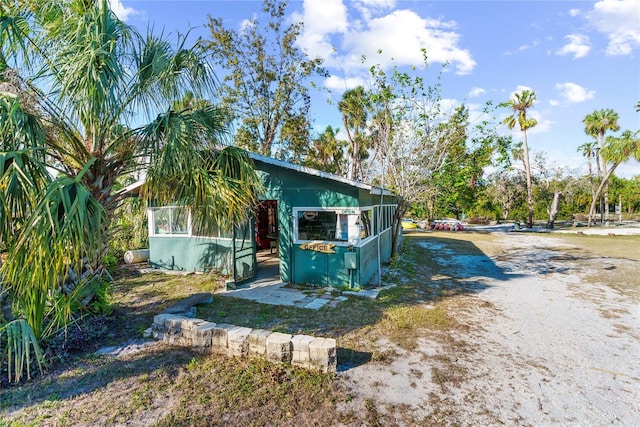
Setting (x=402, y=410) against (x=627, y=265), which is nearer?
(x=402, y=410)

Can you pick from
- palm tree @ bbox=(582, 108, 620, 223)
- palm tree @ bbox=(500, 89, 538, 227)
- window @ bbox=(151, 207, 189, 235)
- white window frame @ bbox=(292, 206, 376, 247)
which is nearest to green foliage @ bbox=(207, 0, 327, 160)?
window @ bbox=(151, 207, 189, 235)

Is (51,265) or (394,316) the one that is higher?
(51,265)

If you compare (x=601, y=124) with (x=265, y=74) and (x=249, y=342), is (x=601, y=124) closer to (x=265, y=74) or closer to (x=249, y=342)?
(x=265, y=74)

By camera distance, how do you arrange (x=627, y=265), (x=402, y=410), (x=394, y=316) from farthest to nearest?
1. (x=627, y=265)
2. (x=394, y=316)
3. (x=402, y=410)

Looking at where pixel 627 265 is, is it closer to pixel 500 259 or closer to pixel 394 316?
pixel 500 259

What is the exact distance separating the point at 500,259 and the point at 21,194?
47.9ft

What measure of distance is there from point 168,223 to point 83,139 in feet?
18.5

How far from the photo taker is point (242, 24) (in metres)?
14.9

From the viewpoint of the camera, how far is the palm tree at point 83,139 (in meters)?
2.88

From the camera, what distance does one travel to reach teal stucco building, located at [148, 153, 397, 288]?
7.28 m

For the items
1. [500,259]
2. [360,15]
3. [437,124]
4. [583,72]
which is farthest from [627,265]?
[360,15]

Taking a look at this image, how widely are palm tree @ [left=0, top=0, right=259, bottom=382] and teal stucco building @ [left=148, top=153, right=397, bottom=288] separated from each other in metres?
2.24

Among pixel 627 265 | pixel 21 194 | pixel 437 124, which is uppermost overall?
pixel 437 124

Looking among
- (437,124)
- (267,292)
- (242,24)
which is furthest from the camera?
(242,24)
